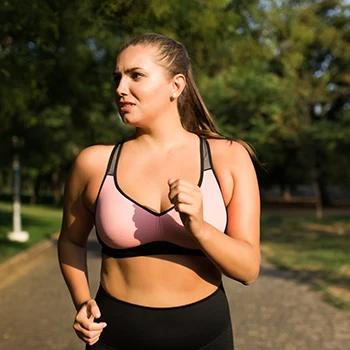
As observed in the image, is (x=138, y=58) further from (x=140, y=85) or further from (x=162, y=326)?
(x=162, y=326)

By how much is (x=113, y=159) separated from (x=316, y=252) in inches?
485

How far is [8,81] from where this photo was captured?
656cm

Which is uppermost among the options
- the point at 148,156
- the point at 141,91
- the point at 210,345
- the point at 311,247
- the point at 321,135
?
the point at 141,91

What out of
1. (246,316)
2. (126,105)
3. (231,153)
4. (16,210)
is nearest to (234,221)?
(231,153)

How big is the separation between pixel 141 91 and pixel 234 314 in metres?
5.63

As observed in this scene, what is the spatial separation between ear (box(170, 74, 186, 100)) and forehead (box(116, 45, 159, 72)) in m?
0.09

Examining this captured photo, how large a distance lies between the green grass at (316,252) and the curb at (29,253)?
5422 mm

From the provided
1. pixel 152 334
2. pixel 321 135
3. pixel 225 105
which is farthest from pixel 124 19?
pixel 321 135

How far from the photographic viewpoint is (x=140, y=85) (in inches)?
69.3

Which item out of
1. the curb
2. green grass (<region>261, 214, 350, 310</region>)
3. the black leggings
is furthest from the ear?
the curb

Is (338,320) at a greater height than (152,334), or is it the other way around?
(152,334)

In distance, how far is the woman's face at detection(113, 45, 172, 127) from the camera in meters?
1.76

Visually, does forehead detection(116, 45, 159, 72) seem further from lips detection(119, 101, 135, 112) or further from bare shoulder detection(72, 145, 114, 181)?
bare shoulder detection(72, 145, 114, 181)

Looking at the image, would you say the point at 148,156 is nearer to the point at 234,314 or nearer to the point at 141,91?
the point at 141,91
